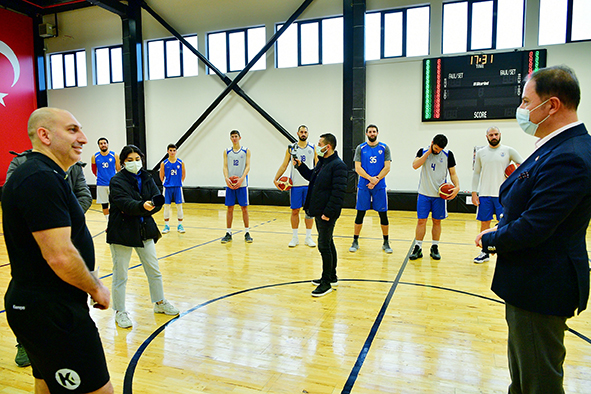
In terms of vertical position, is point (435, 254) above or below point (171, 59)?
below

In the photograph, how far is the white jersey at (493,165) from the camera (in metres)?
5.45

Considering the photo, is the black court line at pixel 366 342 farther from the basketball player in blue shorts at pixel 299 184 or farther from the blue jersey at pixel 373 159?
the basketball player in blue shorts at pixel 299 184

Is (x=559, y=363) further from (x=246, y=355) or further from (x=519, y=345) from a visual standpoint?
(x=246, y=355)

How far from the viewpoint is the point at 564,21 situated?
9492 millimetres

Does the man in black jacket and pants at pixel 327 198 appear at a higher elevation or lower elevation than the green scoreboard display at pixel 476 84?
lower

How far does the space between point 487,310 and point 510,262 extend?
248cm

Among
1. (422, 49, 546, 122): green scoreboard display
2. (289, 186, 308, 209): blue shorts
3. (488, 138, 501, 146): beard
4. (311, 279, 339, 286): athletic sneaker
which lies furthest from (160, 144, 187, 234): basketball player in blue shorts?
(422, 49, 546, 122): green scoreboard display

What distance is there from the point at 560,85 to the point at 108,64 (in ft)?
50.1

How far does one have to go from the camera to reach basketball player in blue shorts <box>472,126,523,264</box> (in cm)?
545

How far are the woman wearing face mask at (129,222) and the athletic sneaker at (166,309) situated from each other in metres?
0.21

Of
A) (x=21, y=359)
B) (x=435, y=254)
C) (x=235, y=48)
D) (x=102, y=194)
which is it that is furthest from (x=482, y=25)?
(x=21, y=359)

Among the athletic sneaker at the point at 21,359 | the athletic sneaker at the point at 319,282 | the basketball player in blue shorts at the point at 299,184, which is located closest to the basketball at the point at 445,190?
the athletic sneaker at the point at 319,282

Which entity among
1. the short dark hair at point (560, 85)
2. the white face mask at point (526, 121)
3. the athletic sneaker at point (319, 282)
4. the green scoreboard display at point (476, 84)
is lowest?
the athletic sneaker at point (319, 282)

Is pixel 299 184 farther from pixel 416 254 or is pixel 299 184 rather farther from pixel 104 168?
pixel 104 168
